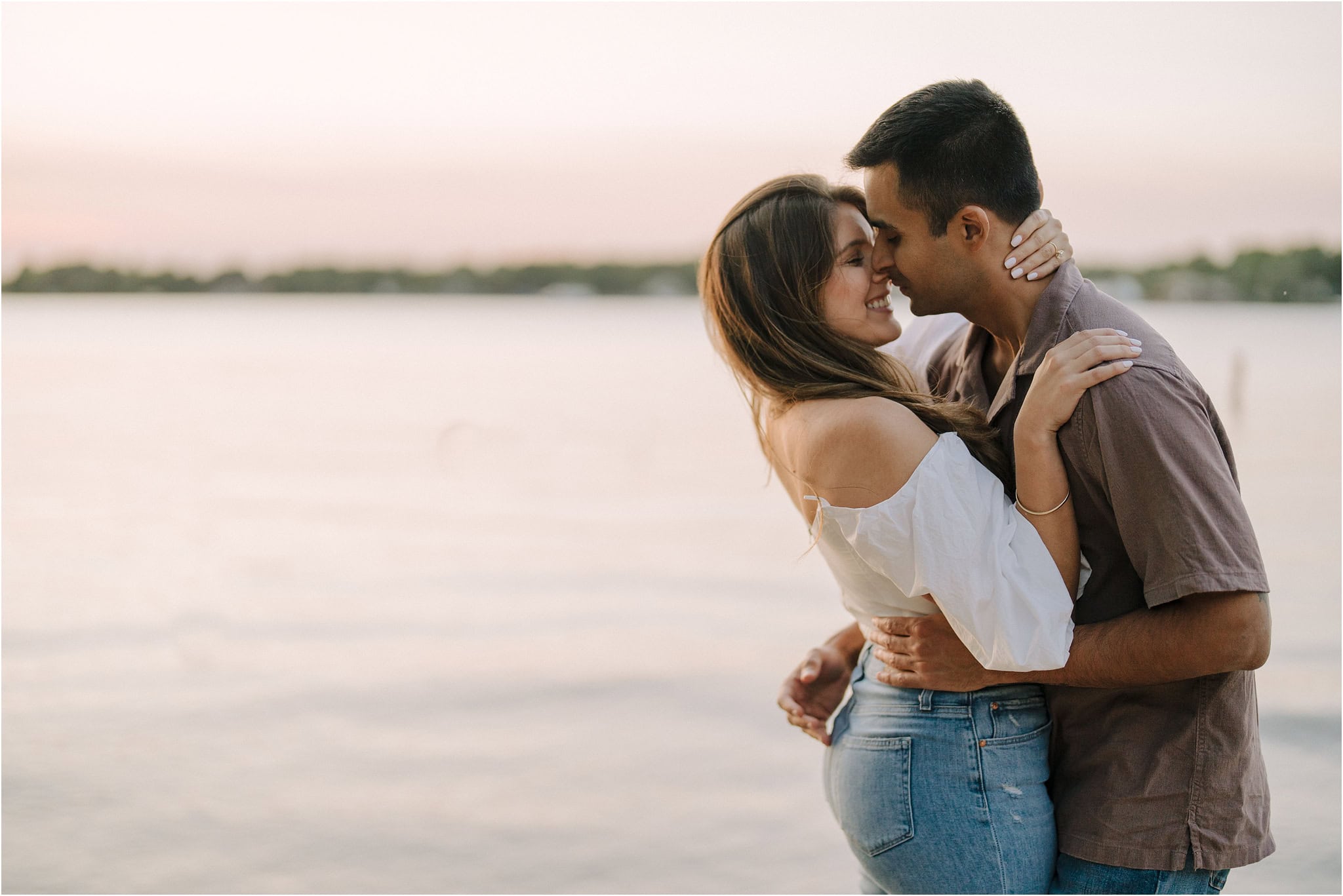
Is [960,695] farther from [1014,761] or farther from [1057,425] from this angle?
[1057,425]

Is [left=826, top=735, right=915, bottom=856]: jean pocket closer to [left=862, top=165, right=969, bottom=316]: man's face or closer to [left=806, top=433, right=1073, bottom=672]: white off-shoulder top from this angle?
[left=806, top=433, right=1073, bottom=672]: white off-shoulder top

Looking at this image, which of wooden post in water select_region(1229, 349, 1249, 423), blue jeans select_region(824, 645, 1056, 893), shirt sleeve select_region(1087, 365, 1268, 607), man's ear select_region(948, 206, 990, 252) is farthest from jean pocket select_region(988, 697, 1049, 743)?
wooden post in water select_region(1229, 349, 1249, 423)

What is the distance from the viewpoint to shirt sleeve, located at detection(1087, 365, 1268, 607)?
4.90 ft

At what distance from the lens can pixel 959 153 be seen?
176cm

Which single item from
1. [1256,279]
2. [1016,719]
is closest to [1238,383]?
[1256,279]

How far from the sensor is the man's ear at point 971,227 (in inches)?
69.7

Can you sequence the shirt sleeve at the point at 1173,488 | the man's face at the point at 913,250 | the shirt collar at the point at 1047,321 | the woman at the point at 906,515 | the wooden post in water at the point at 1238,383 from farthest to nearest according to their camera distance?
the wooden post in water at the point at 1238,383 < the man's face at the point at 913,250 < the shirt collar at the point at 1047,321 < the woman at the point at 906,515 < the shirt sleeve at the point at 1173,488

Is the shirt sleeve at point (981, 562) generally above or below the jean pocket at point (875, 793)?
above

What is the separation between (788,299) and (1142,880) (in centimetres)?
Answer: 103

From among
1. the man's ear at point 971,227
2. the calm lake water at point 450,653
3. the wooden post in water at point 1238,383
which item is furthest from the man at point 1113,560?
the wooden post in water at point 1238,383

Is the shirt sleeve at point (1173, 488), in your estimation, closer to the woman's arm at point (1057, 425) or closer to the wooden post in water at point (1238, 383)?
the woman's arm at point (1057, 425)

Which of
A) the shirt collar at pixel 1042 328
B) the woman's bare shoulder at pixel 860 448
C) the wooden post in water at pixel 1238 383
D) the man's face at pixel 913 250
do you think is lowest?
the woman's bare shoulder at pixel 860 448

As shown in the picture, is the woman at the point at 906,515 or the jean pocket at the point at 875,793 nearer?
the woman at the point at 906,515

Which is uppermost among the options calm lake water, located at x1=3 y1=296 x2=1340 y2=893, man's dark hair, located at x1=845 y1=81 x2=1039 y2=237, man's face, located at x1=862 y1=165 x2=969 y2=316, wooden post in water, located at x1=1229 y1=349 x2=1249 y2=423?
wooden post in water, located at x1=1229 y1=349 x2=1249 y2=423
